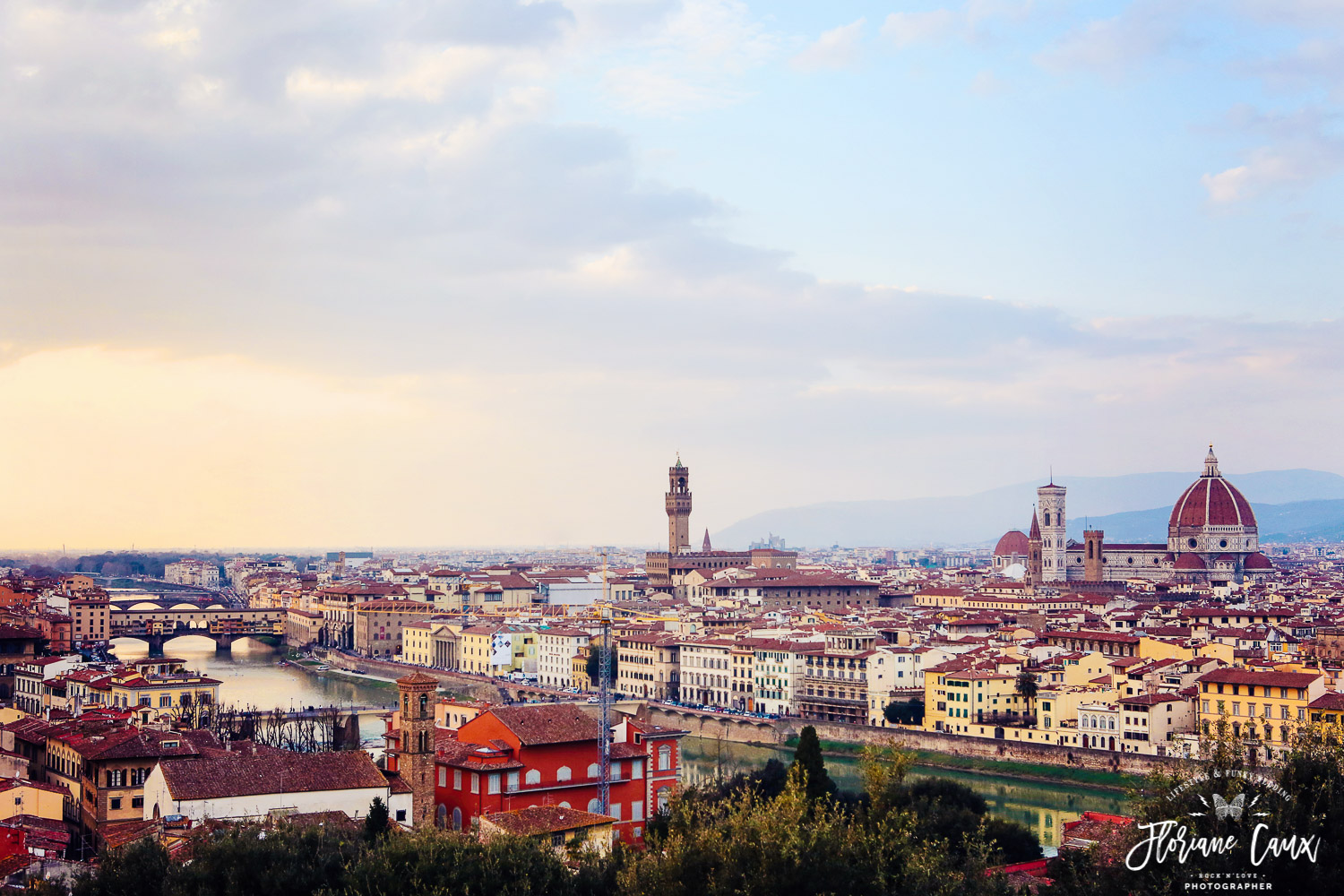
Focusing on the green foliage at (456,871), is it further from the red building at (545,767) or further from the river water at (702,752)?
the river water at (702,752)

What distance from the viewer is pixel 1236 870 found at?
416 inches

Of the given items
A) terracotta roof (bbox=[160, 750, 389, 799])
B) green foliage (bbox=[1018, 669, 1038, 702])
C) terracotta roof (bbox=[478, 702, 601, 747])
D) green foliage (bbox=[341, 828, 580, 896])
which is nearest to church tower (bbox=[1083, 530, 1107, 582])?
green foliage (bbox=[1018, 669, 1038, 702])

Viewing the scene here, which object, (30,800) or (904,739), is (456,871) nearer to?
(30,800)

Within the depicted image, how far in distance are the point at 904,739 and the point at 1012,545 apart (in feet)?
213

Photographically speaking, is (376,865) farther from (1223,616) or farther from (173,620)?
(173,620)

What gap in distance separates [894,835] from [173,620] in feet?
212

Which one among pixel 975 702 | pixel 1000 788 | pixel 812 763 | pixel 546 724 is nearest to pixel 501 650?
pixel 975 702

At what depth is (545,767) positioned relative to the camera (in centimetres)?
1948

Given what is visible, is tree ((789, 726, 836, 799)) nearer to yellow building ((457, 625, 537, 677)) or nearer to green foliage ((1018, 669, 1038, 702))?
green foliage ((1018, 669, 1038, 702))

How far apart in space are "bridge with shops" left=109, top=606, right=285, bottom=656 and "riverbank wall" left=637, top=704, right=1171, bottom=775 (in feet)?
104

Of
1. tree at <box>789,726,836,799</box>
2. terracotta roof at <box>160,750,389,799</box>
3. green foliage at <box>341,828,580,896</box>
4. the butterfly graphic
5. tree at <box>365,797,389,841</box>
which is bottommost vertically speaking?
tree at <box>789,726,836,799</box>

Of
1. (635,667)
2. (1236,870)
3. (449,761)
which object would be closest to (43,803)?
(449,761)

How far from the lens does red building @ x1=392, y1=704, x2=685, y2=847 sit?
62.1 ft

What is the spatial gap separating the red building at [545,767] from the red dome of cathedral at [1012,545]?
79178mm
